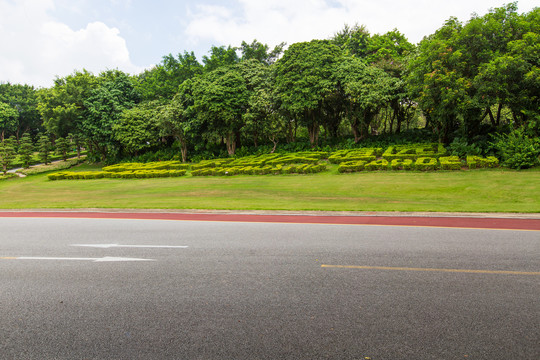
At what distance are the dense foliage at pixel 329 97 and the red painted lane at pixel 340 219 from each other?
1328 centimetres

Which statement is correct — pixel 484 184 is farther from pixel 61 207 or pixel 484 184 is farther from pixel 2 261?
pixel 61 207

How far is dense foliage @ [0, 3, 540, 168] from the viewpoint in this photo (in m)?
22.1

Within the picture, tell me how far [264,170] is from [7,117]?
63425mm

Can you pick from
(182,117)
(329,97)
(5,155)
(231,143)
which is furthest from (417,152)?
(5,155)

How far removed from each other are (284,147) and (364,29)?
Answer: 24.2 m

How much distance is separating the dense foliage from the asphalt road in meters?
18.5

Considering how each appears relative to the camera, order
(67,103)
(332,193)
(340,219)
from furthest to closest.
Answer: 1. (67,103)
2. (332,193)
3. (340,219)

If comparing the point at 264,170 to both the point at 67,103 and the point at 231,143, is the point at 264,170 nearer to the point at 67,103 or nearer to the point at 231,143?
the point at 231,143

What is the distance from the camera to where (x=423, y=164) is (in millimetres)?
22297

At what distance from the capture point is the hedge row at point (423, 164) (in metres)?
21.2

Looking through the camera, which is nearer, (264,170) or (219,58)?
(264,170)

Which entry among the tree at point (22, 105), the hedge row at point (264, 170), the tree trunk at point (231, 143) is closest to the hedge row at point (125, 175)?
the hedge row at point (264, 170)

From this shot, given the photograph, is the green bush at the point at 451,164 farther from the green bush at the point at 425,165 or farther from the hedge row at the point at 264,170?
the hedge row at the point at 264,170

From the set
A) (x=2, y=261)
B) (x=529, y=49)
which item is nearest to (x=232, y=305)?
(x=2, y=261)
